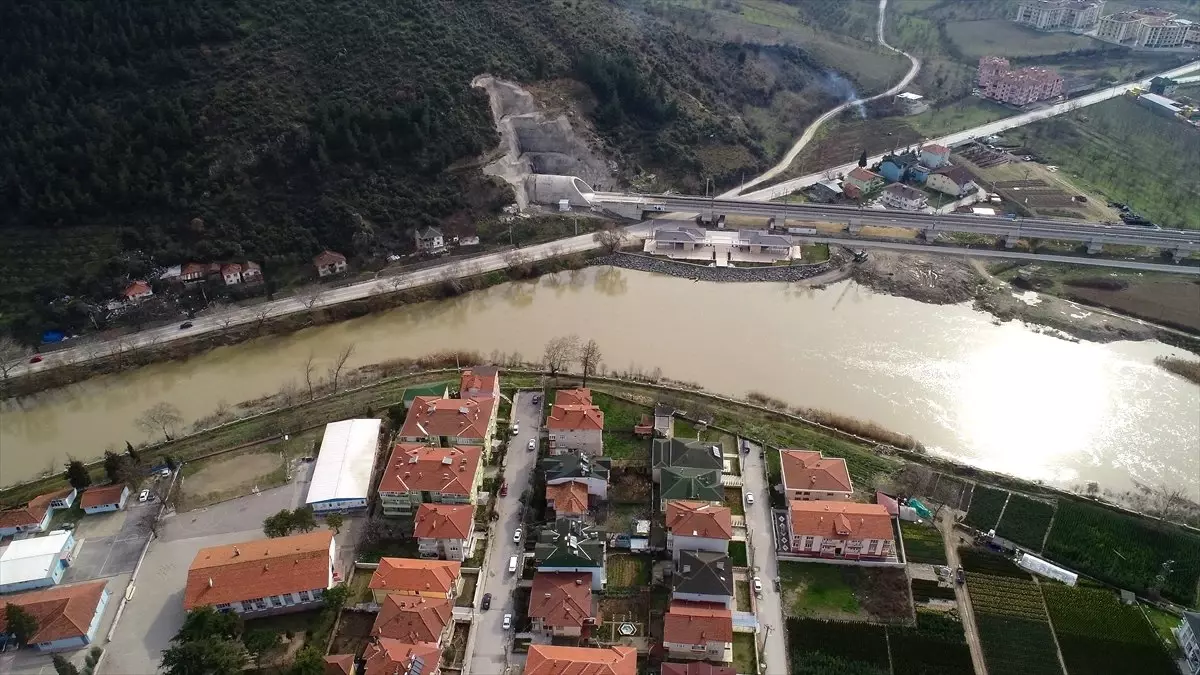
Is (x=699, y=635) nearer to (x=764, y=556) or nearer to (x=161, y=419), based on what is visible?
(x=764, y=556)

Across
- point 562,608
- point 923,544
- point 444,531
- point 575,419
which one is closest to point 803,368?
point 923,544

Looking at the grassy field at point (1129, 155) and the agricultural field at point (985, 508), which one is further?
the grassy field at point (1129, 155)

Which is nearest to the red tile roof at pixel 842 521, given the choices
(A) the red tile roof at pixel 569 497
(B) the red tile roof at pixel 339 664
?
(A) the red tile roof at pixel 569 497

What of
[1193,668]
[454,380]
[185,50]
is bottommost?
[1193,668]

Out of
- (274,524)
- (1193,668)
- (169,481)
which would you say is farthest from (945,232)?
(169,481)

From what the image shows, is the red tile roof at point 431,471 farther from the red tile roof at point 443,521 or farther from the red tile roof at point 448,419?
the red tile roof at point 448,419

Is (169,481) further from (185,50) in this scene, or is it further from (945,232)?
(945,232)
